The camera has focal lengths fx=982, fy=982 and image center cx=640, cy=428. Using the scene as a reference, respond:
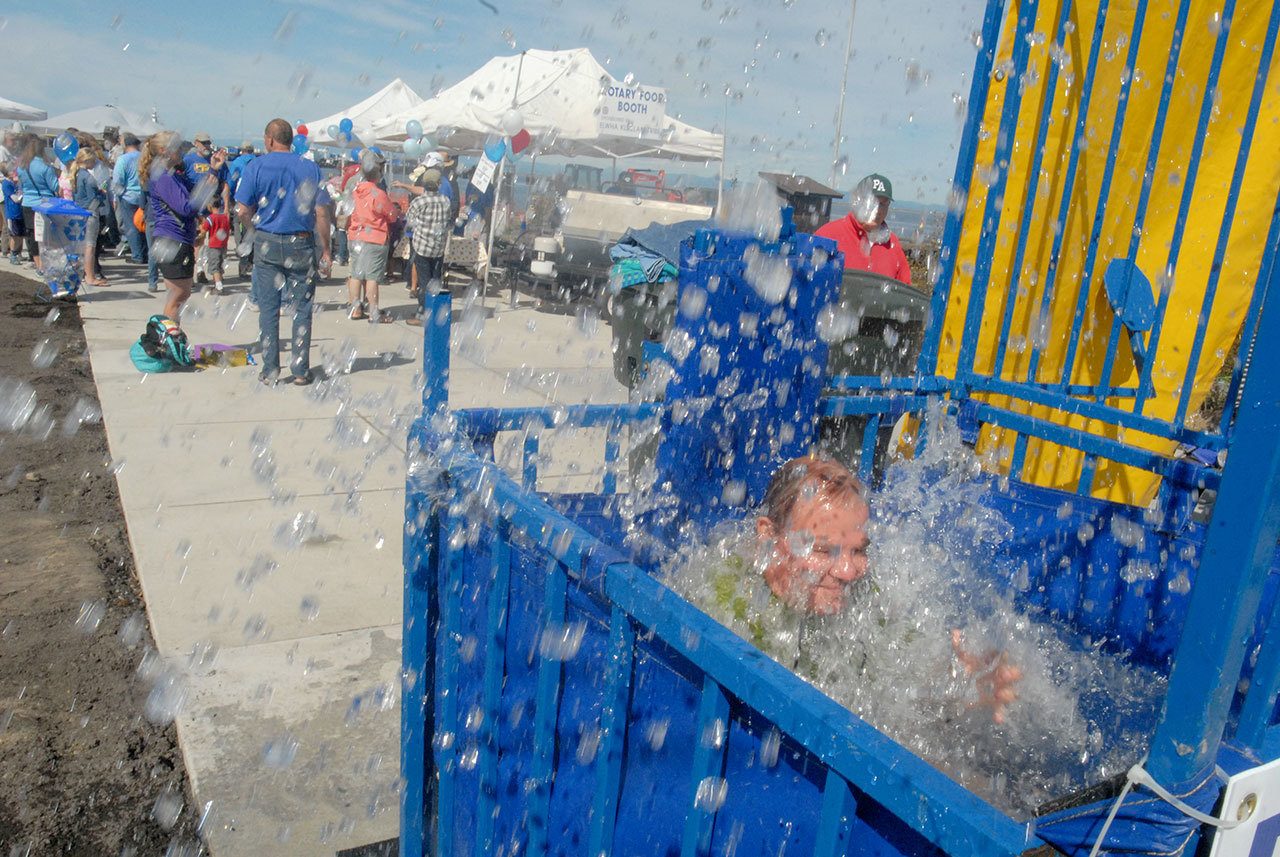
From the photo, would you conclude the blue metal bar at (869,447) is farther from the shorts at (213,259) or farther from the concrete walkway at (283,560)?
the shorts at (213,259)

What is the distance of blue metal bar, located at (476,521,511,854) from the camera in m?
1.78

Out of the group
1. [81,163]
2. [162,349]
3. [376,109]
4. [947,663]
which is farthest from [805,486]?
[376,109]

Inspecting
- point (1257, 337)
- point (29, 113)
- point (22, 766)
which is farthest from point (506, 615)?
point (29, 113)

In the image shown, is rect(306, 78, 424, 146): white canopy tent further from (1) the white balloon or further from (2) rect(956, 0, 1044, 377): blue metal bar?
(2) rect(956, 0, 1044, 377): blue metal bar

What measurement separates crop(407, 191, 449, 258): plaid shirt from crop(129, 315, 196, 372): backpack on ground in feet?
11.5

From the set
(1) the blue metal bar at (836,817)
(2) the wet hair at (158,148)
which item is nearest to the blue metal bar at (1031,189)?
(1) the blue metal bar at (836,817)

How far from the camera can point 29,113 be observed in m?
22.5

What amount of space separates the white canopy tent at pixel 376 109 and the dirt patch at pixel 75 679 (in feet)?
52.5

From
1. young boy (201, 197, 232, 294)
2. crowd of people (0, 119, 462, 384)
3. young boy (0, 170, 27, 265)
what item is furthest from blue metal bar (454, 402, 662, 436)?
young boy (0, 170, 27, 265)

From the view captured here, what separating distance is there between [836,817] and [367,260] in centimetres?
1081

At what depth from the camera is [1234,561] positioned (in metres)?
0.96

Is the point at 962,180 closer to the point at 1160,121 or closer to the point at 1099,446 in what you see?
the point at 1160,121

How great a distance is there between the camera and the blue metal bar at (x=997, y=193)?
3.34 metres

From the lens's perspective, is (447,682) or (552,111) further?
(552,111)
